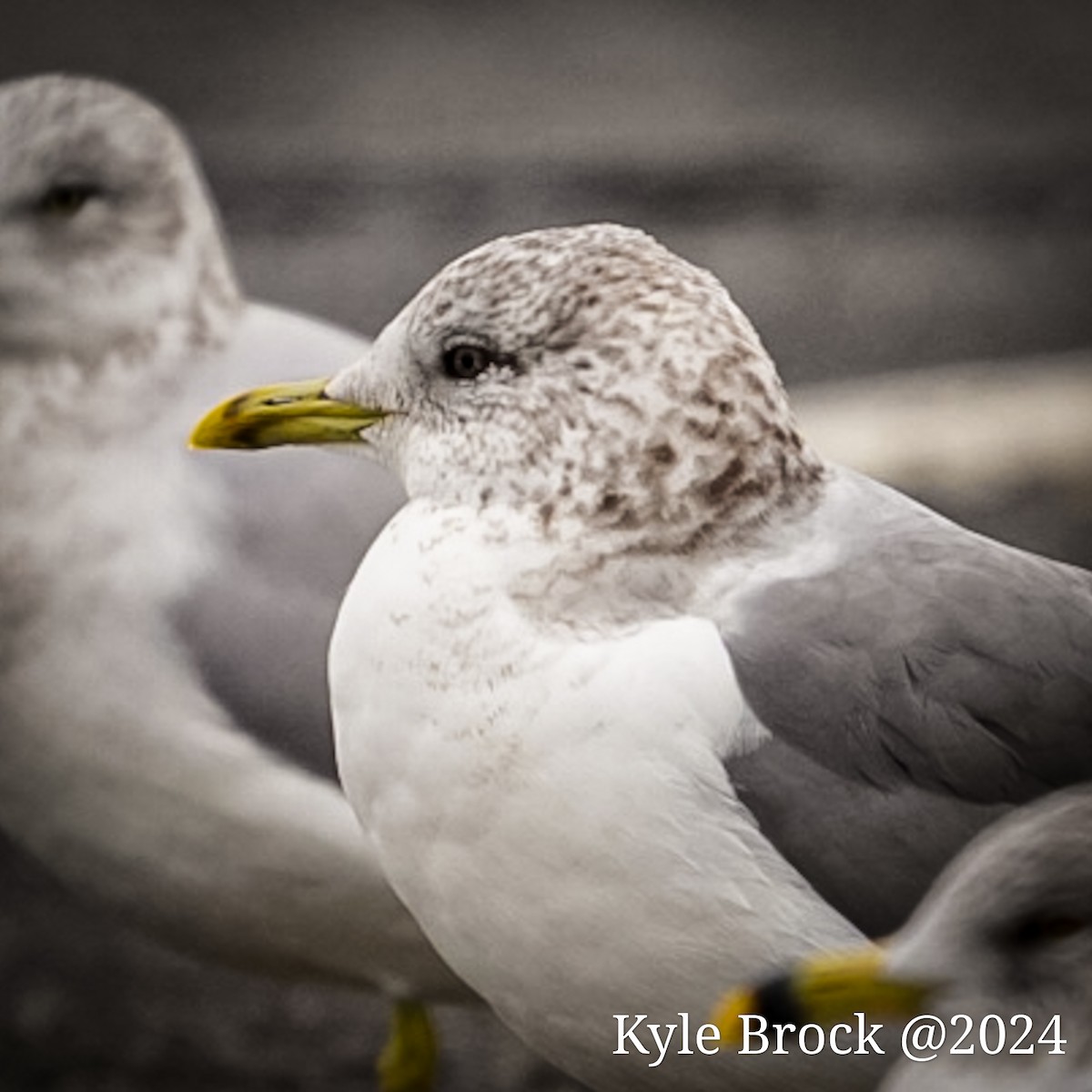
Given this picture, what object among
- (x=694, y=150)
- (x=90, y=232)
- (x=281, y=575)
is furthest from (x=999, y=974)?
(x=694, y=150)

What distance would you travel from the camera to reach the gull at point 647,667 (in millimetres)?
1504

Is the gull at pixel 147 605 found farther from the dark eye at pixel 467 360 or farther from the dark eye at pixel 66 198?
the dark eye at pixel 467 360

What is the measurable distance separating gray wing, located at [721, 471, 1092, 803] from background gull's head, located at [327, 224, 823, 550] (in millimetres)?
79

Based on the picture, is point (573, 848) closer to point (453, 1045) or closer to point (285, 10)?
point (453, 1045)

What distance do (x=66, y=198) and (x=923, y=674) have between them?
2.97ft

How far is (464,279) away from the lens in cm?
161

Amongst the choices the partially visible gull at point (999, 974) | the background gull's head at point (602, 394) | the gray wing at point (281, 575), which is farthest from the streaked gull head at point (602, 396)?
the gray wing at point (281, 575)

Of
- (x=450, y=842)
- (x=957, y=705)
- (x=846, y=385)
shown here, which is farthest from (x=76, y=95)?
(x=846, y=385)

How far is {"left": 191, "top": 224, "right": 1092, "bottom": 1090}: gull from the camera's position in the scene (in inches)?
59.2

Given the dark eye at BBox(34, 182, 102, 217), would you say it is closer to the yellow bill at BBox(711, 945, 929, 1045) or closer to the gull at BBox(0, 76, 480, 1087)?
the gull at BBox(0, 76, 480, 1087)

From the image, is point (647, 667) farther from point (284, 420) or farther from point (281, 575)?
point (281, 575)

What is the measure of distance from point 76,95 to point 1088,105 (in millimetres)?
3537

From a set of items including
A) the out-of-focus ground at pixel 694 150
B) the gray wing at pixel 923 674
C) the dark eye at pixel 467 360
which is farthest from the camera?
the out-of-focus ground at pixel 694 150

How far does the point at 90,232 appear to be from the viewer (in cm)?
212
